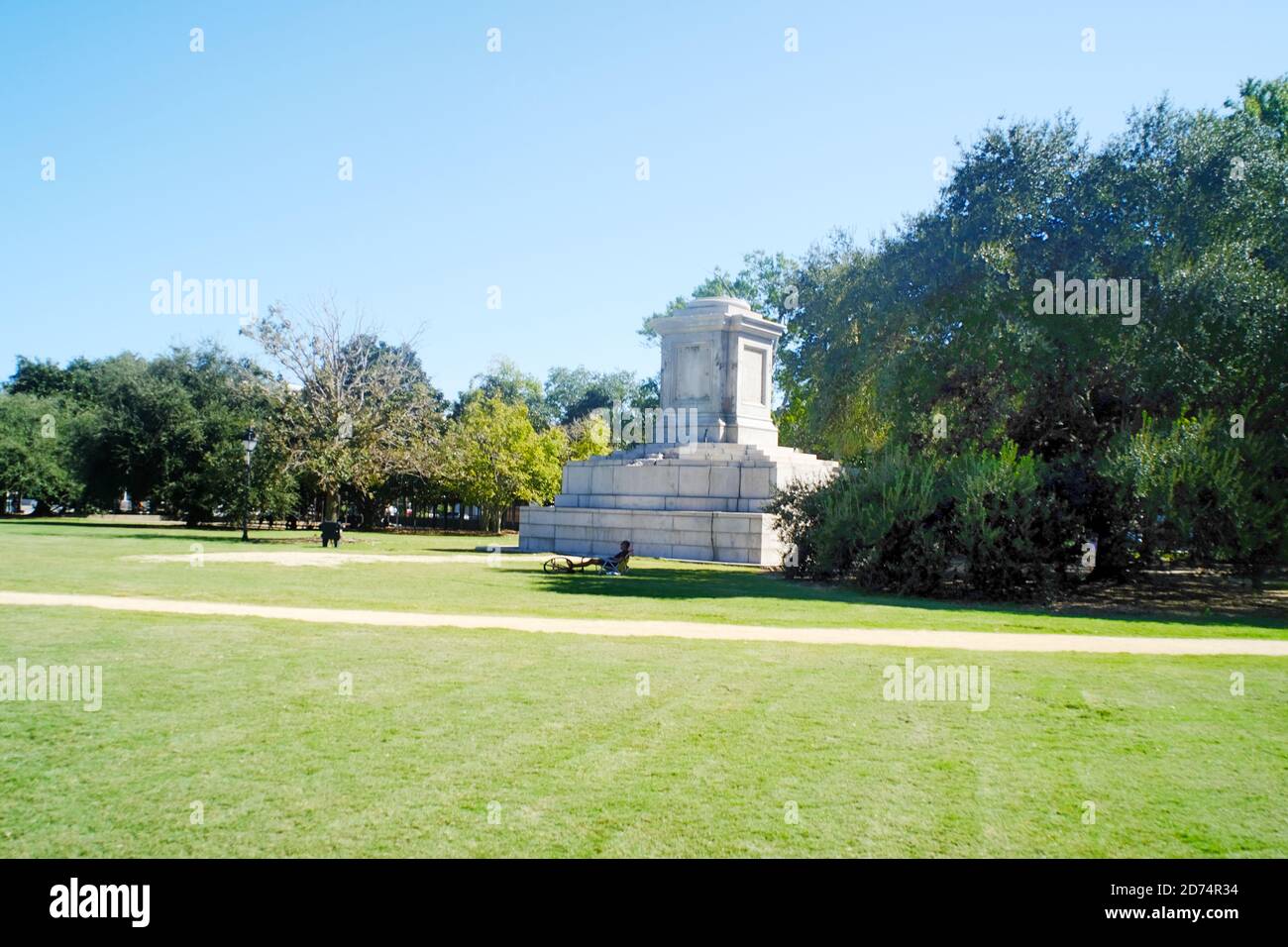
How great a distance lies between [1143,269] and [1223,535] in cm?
739

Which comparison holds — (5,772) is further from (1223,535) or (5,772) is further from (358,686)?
(1223,535)

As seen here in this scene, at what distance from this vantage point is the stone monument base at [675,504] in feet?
88.5

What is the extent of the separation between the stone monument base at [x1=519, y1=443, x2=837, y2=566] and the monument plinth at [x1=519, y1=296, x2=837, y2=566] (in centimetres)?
3

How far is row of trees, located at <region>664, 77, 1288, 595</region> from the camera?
1839 centimetres

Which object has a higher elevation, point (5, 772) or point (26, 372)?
point (26, 372)

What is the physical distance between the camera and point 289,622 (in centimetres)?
1246

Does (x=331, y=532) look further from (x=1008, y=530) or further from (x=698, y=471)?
(x=1008, y=530)

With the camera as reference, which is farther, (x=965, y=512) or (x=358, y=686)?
(x=965, y=512)

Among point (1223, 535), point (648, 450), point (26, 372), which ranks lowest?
point (1223, 535)

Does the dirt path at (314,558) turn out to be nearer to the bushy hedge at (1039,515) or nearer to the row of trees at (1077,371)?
the row of trees at (1077,371)

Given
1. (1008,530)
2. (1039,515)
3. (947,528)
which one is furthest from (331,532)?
(1039,515)
